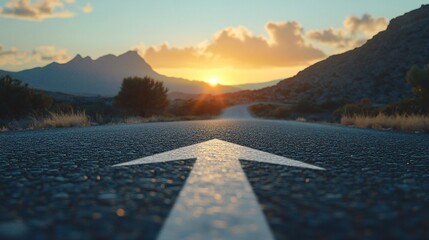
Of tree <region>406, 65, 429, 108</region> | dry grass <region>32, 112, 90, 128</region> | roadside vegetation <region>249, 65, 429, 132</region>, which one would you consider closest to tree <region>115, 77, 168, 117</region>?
roadside vegetation <region>249, 65, 429, 132</region>

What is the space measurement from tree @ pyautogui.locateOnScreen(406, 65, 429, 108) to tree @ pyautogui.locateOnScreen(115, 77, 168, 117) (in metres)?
24.2

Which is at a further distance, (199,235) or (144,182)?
(144,182)

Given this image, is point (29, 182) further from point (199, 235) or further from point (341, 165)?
point (341, 165)

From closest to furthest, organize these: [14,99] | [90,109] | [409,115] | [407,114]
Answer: [409,115] < [407,114] < [14,99] < [90,109]

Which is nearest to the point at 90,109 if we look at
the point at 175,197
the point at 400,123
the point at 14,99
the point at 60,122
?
the point at 14,99

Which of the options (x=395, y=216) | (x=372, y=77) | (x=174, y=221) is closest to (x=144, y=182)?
(x=174, y=221)

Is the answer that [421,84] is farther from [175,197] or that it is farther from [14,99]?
[14,99]

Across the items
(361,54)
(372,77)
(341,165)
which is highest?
(361,54)

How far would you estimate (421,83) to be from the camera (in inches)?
965

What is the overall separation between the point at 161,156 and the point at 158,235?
4.04 meters

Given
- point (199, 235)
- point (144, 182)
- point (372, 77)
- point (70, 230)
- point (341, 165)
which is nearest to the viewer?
point (199, 235)

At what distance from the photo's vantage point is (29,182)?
402cm

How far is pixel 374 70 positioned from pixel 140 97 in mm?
72894

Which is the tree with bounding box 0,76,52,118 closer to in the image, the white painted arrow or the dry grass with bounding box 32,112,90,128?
the dry grass with bounding box 32,112,90,128
